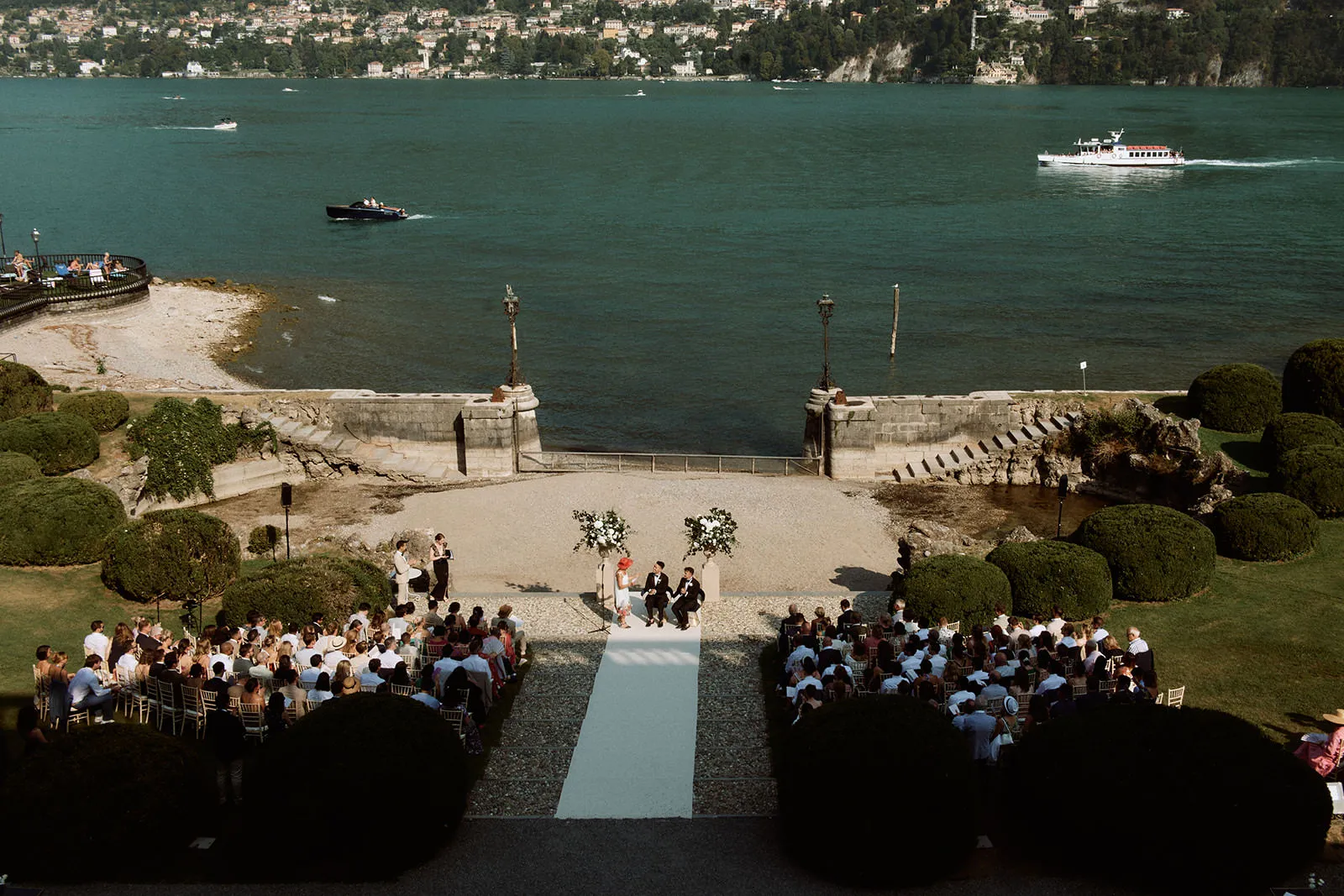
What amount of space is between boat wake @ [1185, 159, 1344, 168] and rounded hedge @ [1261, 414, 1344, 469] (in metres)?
96.2

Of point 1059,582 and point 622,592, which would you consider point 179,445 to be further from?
point 1059,582

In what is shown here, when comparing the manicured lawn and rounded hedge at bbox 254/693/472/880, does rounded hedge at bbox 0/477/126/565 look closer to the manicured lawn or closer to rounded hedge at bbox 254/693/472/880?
rounded hedge at bbox 254/693/472/880

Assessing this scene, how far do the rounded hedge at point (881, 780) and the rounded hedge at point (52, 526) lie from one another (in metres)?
14.9

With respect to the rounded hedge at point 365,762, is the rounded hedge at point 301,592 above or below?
below

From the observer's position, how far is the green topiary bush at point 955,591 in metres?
19.7

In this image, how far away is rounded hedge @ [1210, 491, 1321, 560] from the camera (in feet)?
75.8

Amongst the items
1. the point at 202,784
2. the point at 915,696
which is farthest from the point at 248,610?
the point at 915,696

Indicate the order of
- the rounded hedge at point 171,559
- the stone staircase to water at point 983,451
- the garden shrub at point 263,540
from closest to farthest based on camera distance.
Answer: the rounded hedge at point 171,559, the garden shrub at point 263,540, the stone staircase to water at point 983,451

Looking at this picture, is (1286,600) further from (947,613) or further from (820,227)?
(820,227)

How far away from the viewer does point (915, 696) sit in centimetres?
1443

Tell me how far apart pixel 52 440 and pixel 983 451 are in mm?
21722

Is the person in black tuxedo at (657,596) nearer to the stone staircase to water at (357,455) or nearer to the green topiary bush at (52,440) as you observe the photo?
the stone staircase to water at (357,455)

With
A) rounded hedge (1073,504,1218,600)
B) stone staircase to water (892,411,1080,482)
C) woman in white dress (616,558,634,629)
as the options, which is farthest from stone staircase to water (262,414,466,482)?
rounded hedge (1073,504,1218,600)

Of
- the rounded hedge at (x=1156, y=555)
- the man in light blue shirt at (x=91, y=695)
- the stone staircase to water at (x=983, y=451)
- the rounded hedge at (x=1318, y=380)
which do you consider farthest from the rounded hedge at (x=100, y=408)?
the rounded hedge at (x=1318, y=380)
